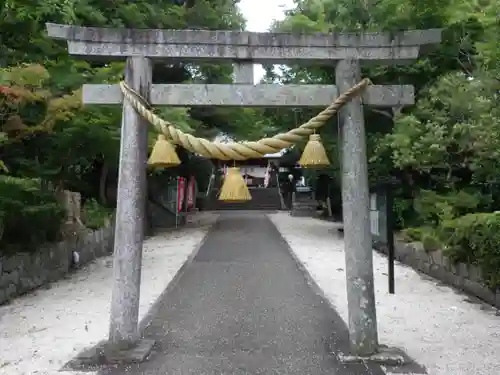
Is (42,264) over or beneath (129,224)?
beneath

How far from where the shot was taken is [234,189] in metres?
5.00

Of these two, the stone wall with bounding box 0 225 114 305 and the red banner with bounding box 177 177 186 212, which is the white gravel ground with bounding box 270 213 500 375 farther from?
the red banner with bounding box 177 177 186 212

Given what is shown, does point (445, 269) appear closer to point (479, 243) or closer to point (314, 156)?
point (479, 243)

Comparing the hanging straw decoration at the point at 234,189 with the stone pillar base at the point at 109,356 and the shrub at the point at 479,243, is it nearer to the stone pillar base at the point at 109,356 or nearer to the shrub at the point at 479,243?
the stone pillar base at the point at 109,356

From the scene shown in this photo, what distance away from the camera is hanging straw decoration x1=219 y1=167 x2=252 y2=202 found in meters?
4.95

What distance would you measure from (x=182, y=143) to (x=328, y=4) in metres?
9.47

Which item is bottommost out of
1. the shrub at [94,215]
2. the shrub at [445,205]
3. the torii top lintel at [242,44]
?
the shrub at [94,215]

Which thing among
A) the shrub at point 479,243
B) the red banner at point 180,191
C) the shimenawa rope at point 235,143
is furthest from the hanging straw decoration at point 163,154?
the red banner at point 180,191

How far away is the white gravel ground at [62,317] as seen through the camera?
5398mm

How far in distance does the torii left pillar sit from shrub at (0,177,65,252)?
2731 millimetres

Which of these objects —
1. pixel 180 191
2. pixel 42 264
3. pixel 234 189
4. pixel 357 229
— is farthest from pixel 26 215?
pixel 180 191

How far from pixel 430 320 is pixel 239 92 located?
4.34 meters

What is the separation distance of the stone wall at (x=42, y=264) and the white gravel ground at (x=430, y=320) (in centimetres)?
549

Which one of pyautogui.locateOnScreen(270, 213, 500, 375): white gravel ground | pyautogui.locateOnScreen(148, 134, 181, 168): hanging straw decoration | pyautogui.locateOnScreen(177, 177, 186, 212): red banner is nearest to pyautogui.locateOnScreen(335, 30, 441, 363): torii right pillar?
pyautogui.locateOnScreen(270, 213, 500, 375): white gravel ground
